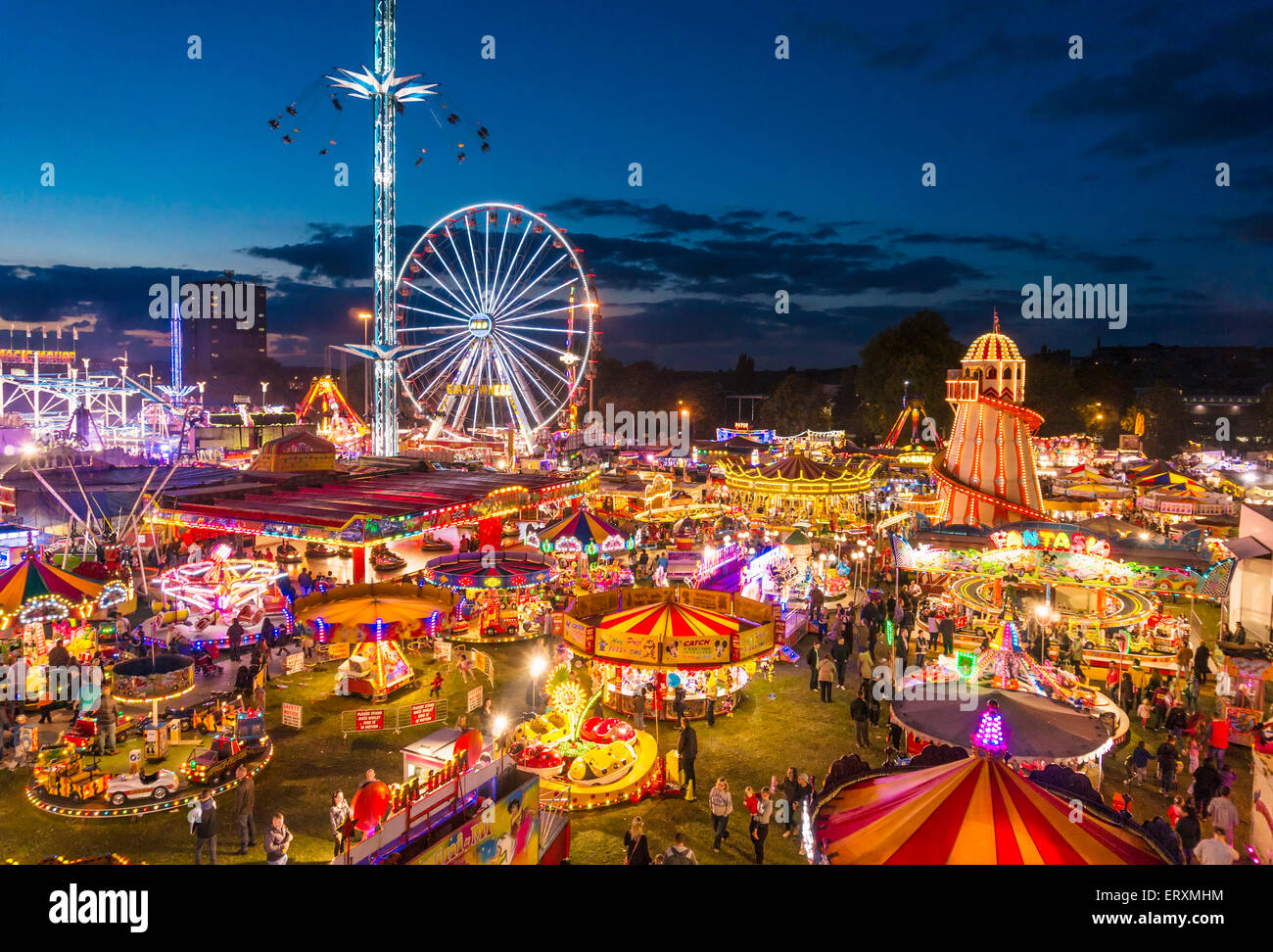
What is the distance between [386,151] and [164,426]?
95.5 ft

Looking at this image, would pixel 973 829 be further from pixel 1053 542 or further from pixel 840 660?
pixel 1053 542

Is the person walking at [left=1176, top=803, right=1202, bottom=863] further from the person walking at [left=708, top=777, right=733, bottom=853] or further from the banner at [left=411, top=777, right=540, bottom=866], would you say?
the banner at [left=411, top=777, right=540, bottom=866]

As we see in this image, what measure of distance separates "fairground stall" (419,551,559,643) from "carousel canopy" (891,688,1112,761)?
26.3 ft

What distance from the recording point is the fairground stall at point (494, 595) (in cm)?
1458

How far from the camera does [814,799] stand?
20.2 feet

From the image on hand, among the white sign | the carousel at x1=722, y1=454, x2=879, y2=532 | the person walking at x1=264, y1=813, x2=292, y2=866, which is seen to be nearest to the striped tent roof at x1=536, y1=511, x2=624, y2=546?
the carousel at x1=722, y1=454, x2=879, y2=532

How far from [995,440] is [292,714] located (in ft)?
49.3

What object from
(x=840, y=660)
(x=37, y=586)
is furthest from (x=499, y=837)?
(x=37, y=586)

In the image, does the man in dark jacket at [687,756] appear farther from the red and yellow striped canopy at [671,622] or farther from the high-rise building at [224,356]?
the high-rise building at [224,356]

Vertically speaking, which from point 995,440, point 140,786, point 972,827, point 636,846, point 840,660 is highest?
point 995,440

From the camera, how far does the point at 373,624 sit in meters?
11.6

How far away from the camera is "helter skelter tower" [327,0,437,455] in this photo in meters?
28.0

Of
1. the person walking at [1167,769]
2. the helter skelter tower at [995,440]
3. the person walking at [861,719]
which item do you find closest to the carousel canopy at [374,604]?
the person walking at [861,719]
